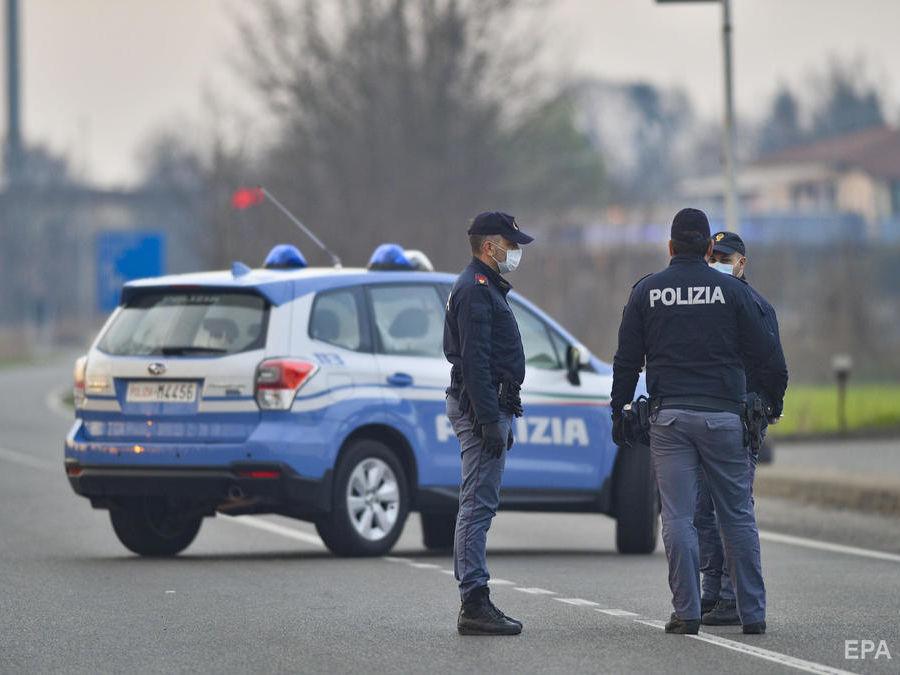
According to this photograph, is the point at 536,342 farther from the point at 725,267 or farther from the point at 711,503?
the point at 711,503

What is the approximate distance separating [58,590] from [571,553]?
14.3ft

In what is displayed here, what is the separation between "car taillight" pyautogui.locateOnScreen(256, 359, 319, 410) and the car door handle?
0.81 m

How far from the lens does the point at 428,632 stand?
9.81m

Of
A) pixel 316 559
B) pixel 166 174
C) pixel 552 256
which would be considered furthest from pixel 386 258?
pixel 166 174

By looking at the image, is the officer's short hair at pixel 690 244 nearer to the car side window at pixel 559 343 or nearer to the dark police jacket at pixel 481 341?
the dark police jacket at pixel 481 341

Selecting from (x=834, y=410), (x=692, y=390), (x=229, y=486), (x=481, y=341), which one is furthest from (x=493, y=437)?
(x=834, y=410)

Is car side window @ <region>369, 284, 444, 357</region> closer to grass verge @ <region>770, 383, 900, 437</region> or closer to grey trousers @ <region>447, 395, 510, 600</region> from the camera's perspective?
grey trousers @ <region>447, 395, 510, 600</region>

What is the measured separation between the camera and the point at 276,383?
42.9 feet

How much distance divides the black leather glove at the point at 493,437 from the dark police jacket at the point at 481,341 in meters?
0.03

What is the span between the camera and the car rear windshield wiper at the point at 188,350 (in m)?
13.2

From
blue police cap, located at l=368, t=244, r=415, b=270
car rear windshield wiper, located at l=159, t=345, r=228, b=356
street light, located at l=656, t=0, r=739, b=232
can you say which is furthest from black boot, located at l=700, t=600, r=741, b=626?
street light, located at l=656, t=0, r=739, b=232

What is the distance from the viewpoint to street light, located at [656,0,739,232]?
78.9 feet

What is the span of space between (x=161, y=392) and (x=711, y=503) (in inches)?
162

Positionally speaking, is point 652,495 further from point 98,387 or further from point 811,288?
point 811,288
